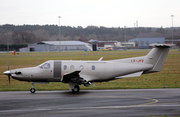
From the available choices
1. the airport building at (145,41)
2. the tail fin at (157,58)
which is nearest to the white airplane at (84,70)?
the tail fin at (157,58)

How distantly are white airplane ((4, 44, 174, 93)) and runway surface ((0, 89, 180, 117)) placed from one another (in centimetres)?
185

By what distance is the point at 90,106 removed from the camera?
13.5 meters

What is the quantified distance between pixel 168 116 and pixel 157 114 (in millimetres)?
564

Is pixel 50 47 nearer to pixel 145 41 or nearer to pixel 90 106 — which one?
pixel 145 41

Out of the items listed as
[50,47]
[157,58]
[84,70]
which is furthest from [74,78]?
[50,47]

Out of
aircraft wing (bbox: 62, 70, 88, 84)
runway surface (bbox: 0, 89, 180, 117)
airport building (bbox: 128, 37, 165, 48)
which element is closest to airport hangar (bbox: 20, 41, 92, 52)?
airport building (bbox: 128, 37, 165, 48)

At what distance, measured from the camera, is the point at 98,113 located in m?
11.9

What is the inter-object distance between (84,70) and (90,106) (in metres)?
Answer: 5.11

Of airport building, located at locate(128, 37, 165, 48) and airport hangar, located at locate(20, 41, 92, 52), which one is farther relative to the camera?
airport hangar, located at locate(20, 41, 92, 52)

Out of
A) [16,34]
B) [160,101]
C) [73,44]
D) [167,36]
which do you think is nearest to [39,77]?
[160,101]

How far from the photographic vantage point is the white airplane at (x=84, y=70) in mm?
17969

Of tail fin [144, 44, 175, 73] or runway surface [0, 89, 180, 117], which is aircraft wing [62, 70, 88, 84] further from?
tail fin [144, 44, 175, 73]

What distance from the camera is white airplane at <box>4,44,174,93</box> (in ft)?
59.0

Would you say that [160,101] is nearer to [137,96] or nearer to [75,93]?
[137,96]
